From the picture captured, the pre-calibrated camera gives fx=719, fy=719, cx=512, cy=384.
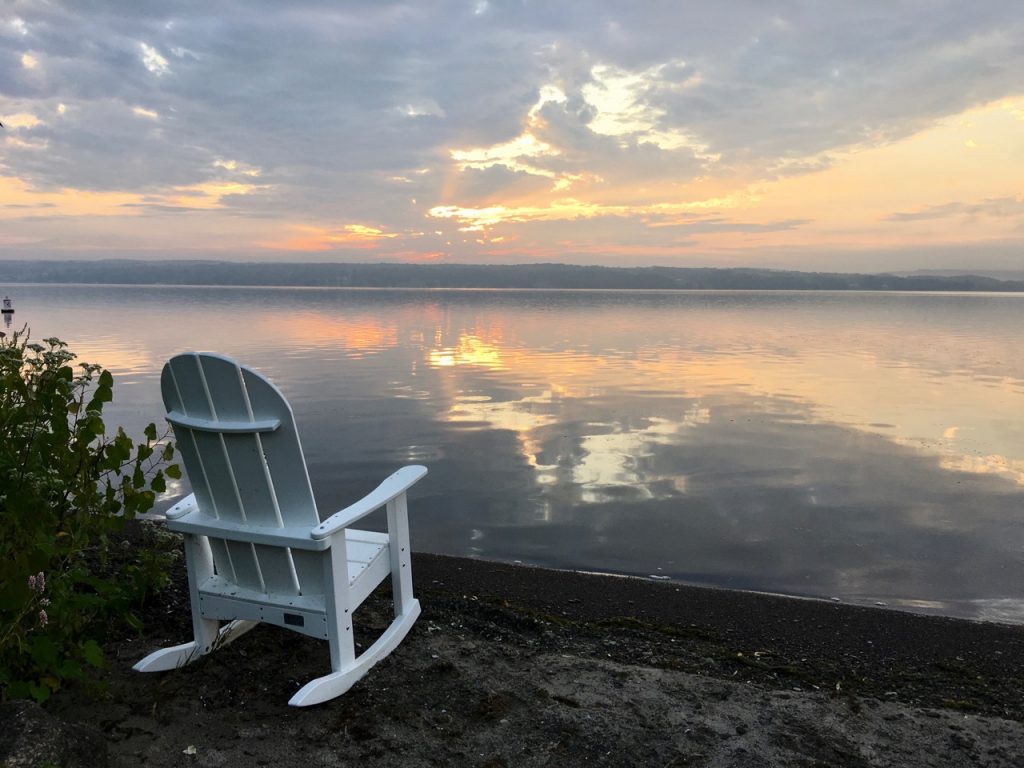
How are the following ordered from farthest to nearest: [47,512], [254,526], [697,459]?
1. [697,459]
2. [254,526]
3. [47,512]

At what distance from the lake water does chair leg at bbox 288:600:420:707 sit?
251 cm

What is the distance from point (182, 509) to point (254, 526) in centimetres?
42

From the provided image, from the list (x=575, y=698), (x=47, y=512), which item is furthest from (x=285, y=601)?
(x=575, y=698)

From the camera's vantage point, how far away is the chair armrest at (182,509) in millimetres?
2912

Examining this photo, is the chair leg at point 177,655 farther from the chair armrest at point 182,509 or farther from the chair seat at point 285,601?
the chair armrest at point 182,509

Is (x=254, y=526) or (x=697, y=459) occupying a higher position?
(x=254, y=526)

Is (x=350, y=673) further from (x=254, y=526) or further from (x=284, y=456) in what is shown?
(x=284, y=456)

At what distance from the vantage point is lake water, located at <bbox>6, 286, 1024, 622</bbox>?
581 centimetres

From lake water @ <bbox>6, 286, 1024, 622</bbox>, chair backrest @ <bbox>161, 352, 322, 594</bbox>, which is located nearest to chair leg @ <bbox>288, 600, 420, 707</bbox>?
chair backrest @ <bbox>161, 352, 322, 594</bbox>

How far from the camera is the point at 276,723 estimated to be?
8.59 ft

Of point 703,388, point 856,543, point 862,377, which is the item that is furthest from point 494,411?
point 862,377

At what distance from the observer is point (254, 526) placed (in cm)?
277

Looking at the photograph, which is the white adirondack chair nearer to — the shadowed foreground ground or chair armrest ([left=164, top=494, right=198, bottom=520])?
chair armrest ([left=164, top=494, right=198, bottom=520])

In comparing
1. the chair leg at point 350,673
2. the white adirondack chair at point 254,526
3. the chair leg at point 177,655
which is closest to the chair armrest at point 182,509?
the white adirondack chair at point 254,526
